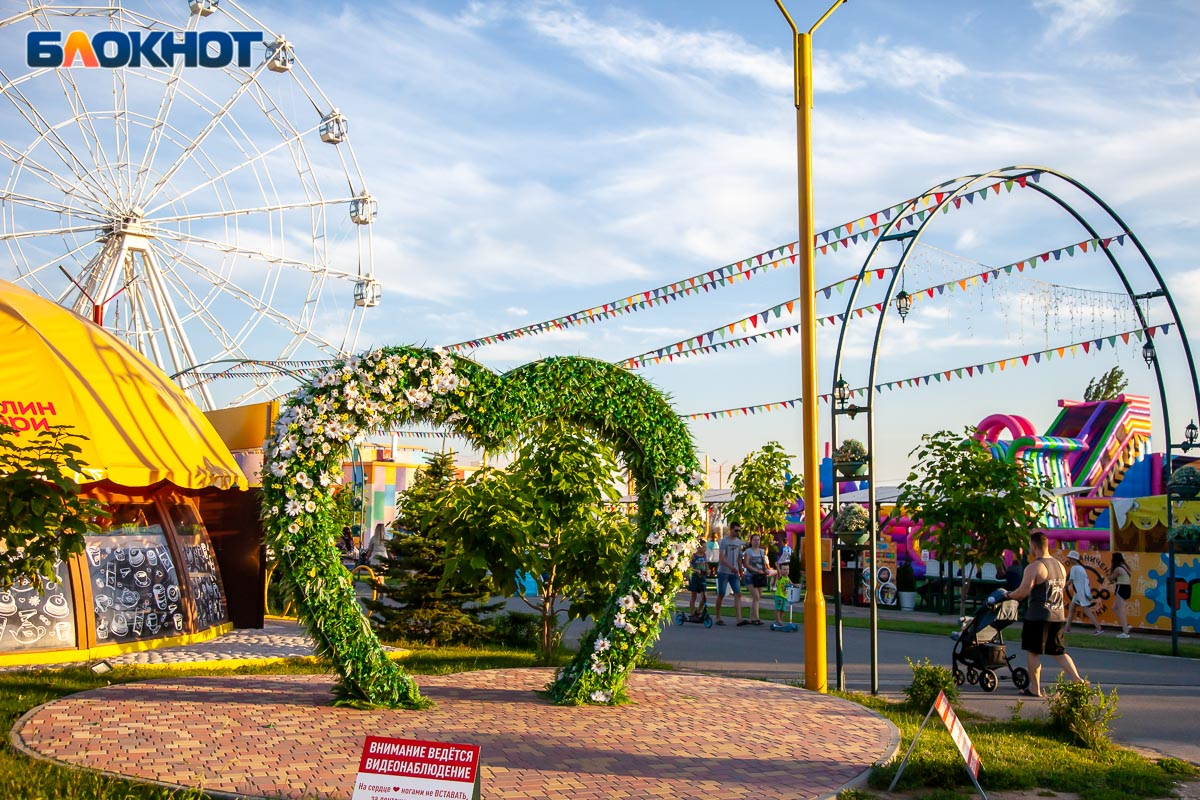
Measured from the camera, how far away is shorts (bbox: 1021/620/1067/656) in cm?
1164

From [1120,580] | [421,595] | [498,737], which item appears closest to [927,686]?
[498,737]

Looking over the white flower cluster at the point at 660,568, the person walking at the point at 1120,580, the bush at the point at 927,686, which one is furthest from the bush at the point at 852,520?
the person walking at the point at 1120,580

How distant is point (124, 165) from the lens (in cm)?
2673

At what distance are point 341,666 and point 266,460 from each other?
1988mm

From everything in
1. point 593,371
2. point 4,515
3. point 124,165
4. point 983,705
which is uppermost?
point 124,165

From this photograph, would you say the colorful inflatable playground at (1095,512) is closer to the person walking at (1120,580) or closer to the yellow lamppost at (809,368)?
the person walking at (1120,580)

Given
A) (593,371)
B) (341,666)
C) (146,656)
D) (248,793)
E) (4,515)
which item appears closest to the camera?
(248,793)

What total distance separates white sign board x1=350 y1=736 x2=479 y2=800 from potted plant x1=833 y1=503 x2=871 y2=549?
822cm

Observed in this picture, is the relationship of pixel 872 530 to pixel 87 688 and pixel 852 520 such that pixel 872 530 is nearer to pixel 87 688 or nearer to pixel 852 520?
pixel 852 520

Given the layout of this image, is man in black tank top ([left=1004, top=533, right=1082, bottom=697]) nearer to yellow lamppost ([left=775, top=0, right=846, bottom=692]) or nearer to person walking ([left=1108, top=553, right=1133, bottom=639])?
yellow lamppost ([left=775, top=0, right=846, bottom=692])

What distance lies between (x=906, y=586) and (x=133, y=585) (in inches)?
711

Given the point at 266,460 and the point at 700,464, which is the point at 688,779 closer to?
the point at 700,464

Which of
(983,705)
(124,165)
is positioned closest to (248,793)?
(983,705)

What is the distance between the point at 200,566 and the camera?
50.0ft
